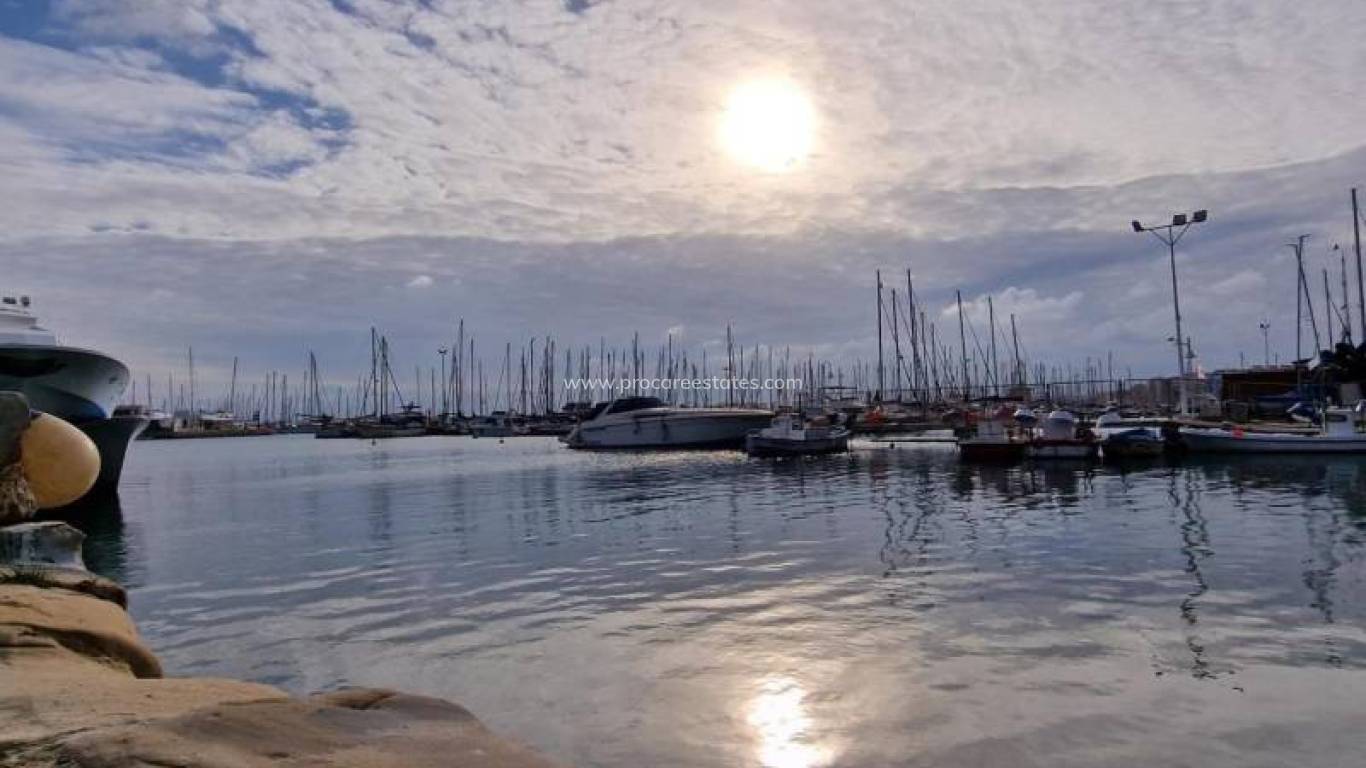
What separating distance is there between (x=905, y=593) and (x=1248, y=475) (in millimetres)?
27276

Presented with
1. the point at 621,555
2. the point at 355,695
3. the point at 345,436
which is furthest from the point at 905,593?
the point at 345,436

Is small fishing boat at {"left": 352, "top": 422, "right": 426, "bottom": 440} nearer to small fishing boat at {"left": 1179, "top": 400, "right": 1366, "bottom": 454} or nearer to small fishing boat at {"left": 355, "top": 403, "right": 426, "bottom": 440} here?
small fishing boat at {"left": 355, "top": 403, "right": 426, "bottom": 440}

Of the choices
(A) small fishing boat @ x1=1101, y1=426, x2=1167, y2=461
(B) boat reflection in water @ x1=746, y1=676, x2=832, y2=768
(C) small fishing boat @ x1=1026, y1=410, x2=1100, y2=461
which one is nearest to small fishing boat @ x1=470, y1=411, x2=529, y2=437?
(C) small fishing boat @ x1=1026, y1=410, x2=1100, y2=461

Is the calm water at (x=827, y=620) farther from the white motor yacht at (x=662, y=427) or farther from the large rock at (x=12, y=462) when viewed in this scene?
the white motor yacht at (x=662, y=427)

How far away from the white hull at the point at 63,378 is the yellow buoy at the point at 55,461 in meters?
17.9

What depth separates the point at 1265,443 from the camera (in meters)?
43.8

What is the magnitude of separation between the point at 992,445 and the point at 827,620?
116 ft

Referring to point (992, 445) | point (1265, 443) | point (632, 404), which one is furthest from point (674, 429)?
point (1265, 443)

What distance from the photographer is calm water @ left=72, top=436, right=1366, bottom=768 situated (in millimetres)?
8562

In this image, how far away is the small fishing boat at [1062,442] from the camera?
44.5 metres

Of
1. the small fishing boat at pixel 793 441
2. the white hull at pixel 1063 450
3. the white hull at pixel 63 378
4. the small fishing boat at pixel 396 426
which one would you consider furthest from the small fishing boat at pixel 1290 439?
the small fishing boat at pixel 396 426

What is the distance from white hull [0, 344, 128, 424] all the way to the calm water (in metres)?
6.27

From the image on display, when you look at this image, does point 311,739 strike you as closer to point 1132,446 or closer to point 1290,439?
point 1132,446

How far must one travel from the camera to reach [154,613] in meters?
15.6
